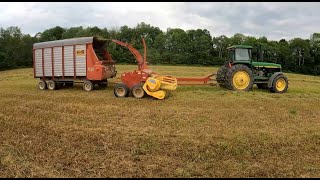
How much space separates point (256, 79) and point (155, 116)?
323 inches

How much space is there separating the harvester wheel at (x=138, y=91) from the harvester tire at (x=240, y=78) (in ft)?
14.2

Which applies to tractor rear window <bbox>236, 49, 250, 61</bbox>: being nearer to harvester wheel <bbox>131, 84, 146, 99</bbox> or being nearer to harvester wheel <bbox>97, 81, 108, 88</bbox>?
harvester wheel <bbox>131, 84, 146, 99</bbox>

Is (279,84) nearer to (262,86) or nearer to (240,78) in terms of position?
(262,86)

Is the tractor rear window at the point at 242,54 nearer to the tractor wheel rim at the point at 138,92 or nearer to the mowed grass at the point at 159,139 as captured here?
the mowed grass at the point at 159,139

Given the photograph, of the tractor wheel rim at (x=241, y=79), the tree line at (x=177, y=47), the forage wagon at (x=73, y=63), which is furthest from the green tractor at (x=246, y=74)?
the tree line at (x=177, y=47)

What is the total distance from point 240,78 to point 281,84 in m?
1.99

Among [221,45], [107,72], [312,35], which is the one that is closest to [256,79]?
[107,72]

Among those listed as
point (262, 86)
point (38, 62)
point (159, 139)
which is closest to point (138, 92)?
point (159, 139)

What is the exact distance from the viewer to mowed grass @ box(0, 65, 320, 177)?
18.4 ft

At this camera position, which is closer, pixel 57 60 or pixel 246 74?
pixel 246 74

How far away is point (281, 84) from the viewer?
15.9m

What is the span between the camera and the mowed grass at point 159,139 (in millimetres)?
5594

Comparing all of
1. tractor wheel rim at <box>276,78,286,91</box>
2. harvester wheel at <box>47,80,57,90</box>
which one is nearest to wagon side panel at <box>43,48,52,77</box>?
harvester wheel at <box>47,80,57,90</box>

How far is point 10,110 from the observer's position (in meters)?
10.7
